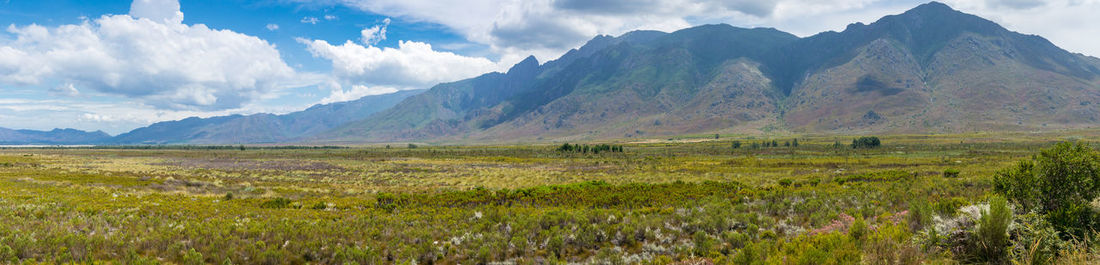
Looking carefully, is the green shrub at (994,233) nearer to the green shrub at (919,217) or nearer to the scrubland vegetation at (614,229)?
the scrubland vegetation at (614,229)

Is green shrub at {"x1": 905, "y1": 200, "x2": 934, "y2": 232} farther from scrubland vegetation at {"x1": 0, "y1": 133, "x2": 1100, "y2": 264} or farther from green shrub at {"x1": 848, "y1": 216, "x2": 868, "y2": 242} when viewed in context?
green shrub at {"x1": 848, "y1": 216, "x2": 868, "y2": 242}

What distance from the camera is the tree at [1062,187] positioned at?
920 cm

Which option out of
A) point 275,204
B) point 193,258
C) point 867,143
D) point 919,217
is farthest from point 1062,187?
point 867,143

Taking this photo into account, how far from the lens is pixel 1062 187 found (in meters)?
9.98

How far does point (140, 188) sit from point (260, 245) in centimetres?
2499

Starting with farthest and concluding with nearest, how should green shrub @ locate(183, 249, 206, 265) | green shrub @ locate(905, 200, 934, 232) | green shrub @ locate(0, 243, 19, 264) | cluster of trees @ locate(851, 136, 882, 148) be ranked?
cluster of trees @ locate(851, 136, 882, 148)
green shrub @ locate(905, 200, 934, 232)
green shrub @ locate(183, 249, 206, 265)
green shrub @ locate(0, 243, 19, 264)

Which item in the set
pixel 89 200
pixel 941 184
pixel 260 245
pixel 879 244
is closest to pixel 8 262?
pixel 260 245

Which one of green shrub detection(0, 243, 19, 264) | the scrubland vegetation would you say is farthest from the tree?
green shrub detection(0, 243, 19, 264)

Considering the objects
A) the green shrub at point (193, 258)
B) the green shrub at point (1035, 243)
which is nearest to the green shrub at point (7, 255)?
the green shrub at point (193, 258)

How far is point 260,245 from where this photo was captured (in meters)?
12.4

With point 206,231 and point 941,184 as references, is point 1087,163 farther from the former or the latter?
point 206,231

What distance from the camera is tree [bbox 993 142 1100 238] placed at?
9203 millimetres

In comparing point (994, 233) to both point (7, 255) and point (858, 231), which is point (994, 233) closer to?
point (858, 231)

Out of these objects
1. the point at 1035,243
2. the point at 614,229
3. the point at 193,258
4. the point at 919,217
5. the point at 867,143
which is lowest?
the point at 867,143
